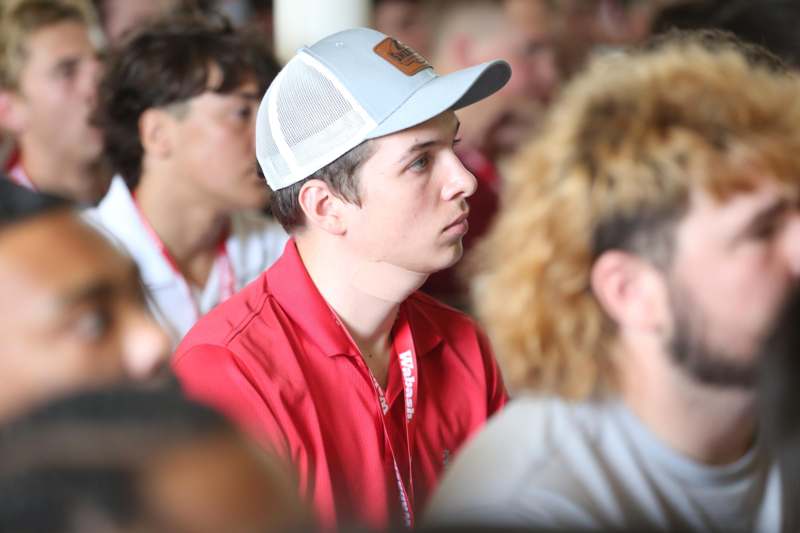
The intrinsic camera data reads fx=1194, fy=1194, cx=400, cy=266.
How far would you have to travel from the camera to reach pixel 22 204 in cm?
133

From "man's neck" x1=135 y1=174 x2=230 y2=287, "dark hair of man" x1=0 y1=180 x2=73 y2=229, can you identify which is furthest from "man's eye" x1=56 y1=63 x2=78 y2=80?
"dark hair of man" x1=0 y1=180 x2=73 y2=229

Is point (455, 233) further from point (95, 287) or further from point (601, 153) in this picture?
point (95, 287)

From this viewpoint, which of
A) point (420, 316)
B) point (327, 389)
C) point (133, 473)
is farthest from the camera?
point (420, 316)

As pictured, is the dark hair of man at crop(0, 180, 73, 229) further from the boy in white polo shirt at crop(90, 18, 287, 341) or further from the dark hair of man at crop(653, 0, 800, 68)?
the dark hair of man at crop(653, 0, 800, 68)

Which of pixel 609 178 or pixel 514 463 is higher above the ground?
pixel 609 178

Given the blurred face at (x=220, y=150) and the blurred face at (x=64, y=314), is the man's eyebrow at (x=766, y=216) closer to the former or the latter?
the blurred face at (x=64, y=314)

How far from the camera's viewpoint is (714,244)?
1312 mm

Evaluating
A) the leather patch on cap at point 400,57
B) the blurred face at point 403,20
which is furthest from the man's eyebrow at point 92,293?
the blurred face at point 403,20

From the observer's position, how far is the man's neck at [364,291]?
1.93 metres

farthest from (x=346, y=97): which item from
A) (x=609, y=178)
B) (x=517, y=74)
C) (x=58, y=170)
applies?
(x=517, y=74)

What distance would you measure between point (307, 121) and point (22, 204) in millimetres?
684

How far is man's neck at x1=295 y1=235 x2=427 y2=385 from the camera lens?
193 centimetres

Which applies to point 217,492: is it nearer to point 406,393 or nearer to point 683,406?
point 683,406

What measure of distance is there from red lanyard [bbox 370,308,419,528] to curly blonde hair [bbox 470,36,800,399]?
449 millimetres
